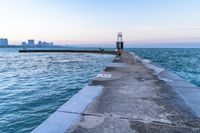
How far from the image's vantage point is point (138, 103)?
5.51 meters

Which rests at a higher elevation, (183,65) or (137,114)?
(137,114)

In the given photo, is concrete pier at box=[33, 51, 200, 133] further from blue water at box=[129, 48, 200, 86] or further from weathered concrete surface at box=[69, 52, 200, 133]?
blue water at box=[129, 48, 200, 86]

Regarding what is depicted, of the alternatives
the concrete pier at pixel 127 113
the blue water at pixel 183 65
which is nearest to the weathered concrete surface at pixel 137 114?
the concrete pier at pixel 127 113

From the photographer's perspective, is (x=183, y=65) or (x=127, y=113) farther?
(x=183, y=65)

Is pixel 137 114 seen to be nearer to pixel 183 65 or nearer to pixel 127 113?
pixel 127 113

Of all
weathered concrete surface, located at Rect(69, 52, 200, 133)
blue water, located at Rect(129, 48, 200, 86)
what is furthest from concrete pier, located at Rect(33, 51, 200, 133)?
blue water, located at Rect(129, 48, 200, 86)

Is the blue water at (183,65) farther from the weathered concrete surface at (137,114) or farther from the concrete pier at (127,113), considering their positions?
the weathered concrete surface at (137,114)

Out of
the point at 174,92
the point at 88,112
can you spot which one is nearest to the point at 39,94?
the point at 88,112

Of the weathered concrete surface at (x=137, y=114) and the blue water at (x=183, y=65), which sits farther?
the blue water at (x=183, y=65)

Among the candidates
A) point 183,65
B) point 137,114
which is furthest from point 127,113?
point 183,65

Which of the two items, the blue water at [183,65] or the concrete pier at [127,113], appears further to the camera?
the blue water at [183,65]

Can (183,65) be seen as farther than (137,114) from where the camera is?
Yes

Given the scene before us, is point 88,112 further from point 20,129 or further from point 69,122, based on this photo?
point 20,129

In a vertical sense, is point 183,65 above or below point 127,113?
below
